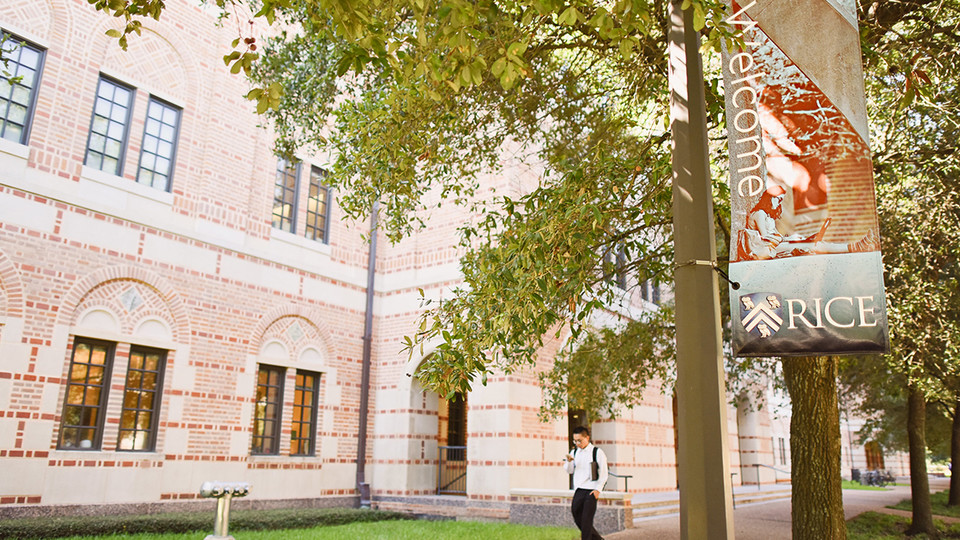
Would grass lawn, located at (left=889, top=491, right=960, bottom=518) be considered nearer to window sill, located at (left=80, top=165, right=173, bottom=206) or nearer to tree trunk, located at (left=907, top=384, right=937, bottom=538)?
tree trunk, located at (left=907, top=384, right=937, bottom=538)

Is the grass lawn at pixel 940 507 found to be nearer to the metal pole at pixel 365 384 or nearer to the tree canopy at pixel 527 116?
the tree canopy at pixel 527 116

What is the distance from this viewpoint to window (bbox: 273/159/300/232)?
1540cm

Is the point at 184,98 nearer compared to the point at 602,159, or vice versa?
the point at 602,159

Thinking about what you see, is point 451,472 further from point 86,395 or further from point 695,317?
point 695,317

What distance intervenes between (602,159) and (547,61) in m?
2.61

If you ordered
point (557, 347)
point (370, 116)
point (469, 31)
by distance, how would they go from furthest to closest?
point (557, 347), point (370, 116), point (469, 31)

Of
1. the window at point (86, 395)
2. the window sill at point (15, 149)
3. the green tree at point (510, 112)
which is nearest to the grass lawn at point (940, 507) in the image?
the green tree at point (510, 112)

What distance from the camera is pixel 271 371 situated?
48.4 ft

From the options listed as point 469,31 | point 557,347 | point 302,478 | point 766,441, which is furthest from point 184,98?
point 766,441

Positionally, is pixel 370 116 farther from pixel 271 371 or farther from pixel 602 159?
pixel 271 371

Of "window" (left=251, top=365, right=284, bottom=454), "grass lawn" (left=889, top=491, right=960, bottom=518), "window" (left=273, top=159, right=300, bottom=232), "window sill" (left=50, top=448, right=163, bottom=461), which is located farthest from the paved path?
"window" (left=273, top=159, right=300, bottom=232)

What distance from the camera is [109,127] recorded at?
12.6 meters

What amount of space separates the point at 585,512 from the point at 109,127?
10.6 meters

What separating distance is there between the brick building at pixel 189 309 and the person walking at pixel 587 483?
487 centimetres
